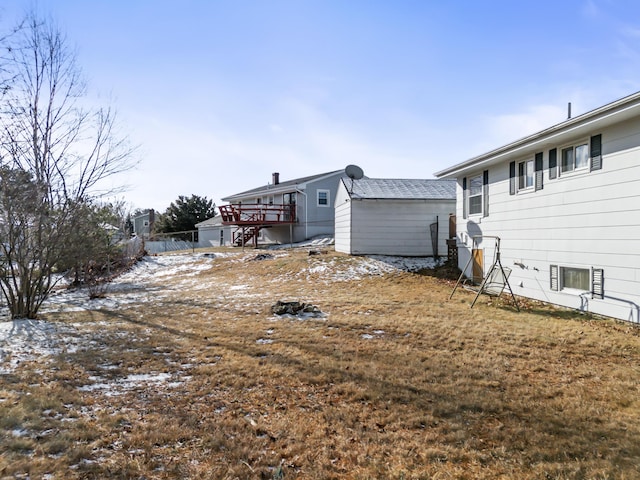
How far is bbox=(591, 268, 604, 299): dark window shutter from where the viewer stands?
703cm

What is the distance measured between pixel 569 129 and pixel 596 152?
2.30 ft

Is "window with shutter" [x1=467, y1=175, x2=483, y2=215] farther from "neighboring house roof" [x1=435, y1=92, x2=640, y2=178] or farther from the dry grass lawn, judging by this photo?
the dry grass lawn

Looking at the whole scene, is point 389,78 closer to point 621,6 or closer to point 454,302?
point 621,6

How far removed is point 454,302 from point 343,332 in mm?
3882

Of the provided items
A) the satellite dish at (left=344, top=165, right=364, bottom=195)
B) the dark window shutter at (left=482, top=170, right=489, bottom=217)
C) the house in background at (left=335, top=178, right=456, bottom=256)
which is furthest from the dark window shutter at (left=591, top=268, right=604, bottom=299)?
the satellite dish at (left=344, top=165, right=364, bottom=195)

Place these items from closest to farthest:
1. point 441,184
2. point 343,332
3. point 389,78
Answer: point 343,332, point 389,78, point 441,184

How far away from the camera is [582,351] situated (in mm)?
5207

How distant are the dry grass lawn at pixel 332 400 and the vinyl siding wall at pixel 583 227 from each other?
33.4 inches

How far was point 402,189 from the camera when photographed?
51.5 ft

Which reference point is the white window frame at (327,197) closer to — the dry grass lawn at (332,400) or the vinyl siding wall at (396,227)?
the vinyl siding wall at (396,227)

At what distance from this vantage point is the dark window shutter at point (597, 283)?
7.03 m

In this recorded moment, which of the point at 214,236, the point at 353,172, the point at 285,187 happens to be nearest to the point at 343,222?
the point at 353,172

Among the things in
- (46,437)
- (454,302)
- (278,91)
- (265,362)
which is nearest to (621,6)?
(454,302)

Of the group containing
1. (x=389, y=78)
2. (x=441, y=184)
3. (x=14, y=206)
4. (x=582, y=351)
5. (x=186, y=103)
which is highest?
(x=389, y=78)
